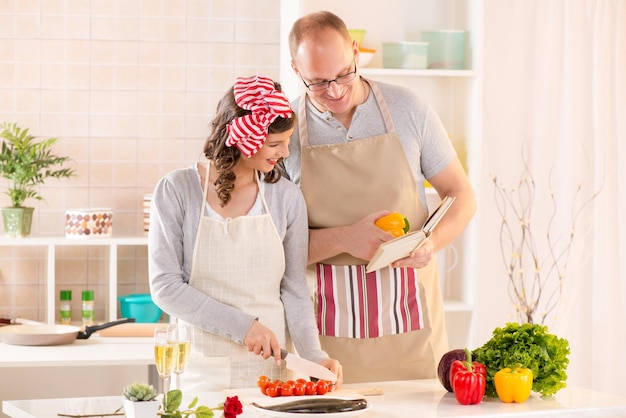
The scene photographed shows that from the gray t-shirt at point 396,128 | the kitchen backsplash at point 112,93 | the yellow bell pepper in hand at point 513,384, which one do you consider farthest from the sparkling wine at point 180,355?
the kitchen backsplash at point 112,93

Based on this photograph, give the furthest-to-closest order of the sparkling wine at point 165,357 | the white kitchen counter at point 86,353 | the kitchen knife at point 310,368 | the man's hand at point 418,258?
1. the white kitchen counter at point 86,353
2. the man's hand at point 418,258
3. the kitchen knife at point 310,368
4. the sparkling wine at point 165,357

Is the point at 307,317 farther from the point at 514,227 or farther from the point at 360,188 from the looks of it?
the point at 514,227

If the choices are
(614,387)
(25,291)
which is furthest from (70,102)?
(614,387)

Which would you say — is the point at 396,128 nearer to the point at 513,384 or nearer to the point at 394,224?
the point at 394,224

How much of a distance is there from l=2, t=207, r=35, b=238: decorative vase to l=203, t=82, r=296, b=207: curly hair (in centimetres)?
171

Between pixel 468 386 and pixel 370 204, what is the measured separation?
73cm

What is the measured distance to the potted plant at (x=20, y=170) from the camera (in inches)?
157

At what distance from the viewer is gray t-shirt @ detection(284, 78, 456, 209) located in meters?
2.73

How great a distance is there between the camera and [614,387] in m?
4.08

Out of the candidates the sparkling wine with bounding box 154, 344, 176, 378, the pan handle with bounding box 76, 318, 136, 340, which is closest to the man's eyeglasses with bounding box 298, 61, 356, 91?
the sparkling wine with bounding box 154, 344, 176, 378

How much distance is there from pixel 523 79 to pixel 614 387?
1.34 meters

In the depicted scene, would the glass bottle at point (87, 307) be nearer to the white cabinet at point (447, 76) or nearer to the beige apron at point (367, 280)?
the white cabinet at point (447, 76)

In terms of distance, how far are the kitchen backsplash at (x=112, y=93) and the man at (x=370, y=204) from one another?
1.62 metres

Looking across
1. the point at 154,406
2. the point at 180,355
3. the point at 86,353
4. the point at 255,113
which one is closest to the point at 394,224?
the point at 255,113
